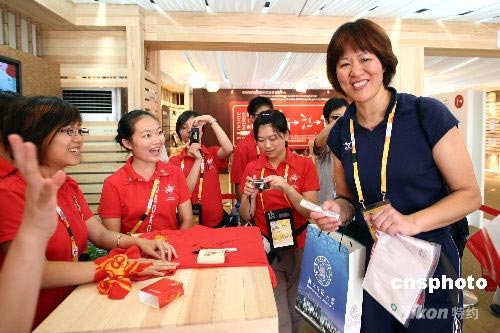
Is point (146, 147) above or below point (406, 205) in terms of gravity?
above

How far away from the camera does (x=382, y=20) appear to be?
3777mm

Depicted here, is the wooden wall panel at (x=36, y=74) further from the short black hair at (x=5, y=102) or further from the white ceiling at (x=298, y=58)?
the short black hair at (x=5, y=102)

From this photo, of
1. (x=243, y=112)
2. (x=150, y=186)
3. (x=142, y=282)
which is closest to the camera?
(x=142, y=282)

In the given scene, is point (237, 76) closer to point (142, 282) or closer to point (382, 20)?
point (382, 20)

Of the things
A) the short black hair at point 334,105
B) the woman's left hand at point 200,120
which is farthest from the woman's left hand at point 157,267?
the short black hair at point 334,105

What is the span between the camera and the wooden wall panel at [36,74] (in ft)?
8.71

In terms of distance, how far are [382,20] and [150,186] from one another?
3092mm

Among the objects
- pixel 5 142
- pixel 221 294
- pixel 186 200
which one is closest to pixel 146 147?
pixel 186 200

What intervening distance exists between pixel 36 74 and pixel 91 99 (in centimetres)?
69

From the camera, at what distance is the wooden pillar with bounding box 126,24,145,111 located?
134 inches

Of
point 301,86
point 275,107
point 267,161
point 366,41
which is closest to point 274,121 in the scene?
point 267,161

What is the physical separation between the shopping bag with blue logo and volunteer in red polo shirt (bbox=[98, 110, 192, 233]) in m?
0.87

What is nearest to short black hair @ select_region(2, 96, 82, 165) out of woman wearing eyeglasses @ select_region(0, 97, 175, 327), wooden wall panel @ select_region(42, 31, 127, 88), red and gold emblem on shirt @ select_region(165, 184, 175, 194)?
woman wearing eyeglasses @ select_region(0, 97, 175, 327)

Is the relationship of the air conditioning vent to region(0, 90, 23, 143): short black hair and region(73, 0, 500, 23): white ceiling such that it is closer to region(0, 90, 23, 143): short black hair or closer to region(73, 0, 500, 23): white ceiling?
region(73, 0, 500, 23): white ceiling
